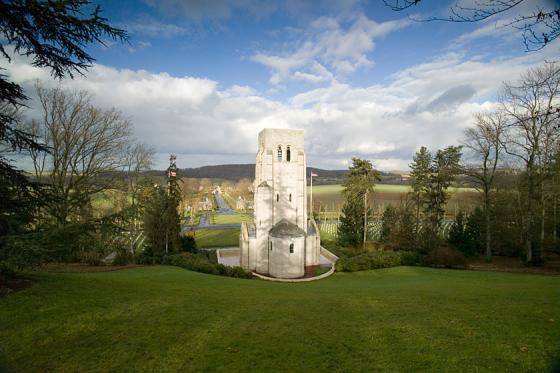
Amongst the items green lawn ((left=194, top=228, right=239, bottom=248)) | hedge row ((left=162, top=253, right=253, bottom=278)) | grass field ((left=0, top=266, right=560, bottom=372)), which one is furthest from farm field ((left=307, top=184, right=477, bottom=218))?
grass field ((left=0, top=266, right=560, bottom=372))

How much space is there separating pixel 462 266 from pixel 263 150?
18.4 meters

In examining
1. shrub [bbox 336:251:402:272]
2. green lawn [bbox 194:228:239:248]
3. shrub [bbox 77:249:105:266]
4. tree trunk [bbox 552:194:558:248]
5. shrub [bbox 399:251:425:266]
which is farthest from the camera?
green lawn [bbox 194:228:239:248]

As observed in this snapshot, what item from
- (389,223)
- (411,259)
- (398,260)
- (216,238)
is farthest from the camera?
(216,238)

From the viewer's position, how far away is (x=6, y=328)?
6492 mm

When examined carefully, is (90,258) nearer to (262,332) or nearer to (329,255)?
(262,332)

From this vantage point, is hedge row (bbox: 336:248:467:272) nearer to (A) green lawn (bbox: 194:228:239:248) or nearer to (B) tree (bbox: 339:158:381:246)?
(B) tree (bbox: 339:158:381:246)

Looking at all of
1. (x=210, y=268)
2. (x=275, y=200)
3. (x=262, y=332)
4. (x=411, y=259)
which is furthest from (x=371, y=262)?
(x=262, y=332)

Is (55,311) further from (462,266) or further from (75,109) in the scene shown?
(462,266)

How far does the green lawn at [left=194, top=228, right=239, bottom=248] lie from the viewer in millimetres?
41728

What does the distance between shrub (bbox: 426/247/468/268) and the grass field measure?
12.7 meters

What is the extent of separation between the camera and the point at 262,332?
23.7 ft

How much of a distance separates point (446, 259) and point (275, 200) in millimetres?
14416

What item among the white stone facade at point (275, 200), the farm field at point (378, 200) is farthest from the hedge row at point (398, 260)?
the farm field at point (378, 200)

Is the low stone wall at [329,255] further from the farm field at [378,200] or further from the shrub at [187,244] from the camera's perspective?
the farm field at [378,200]
